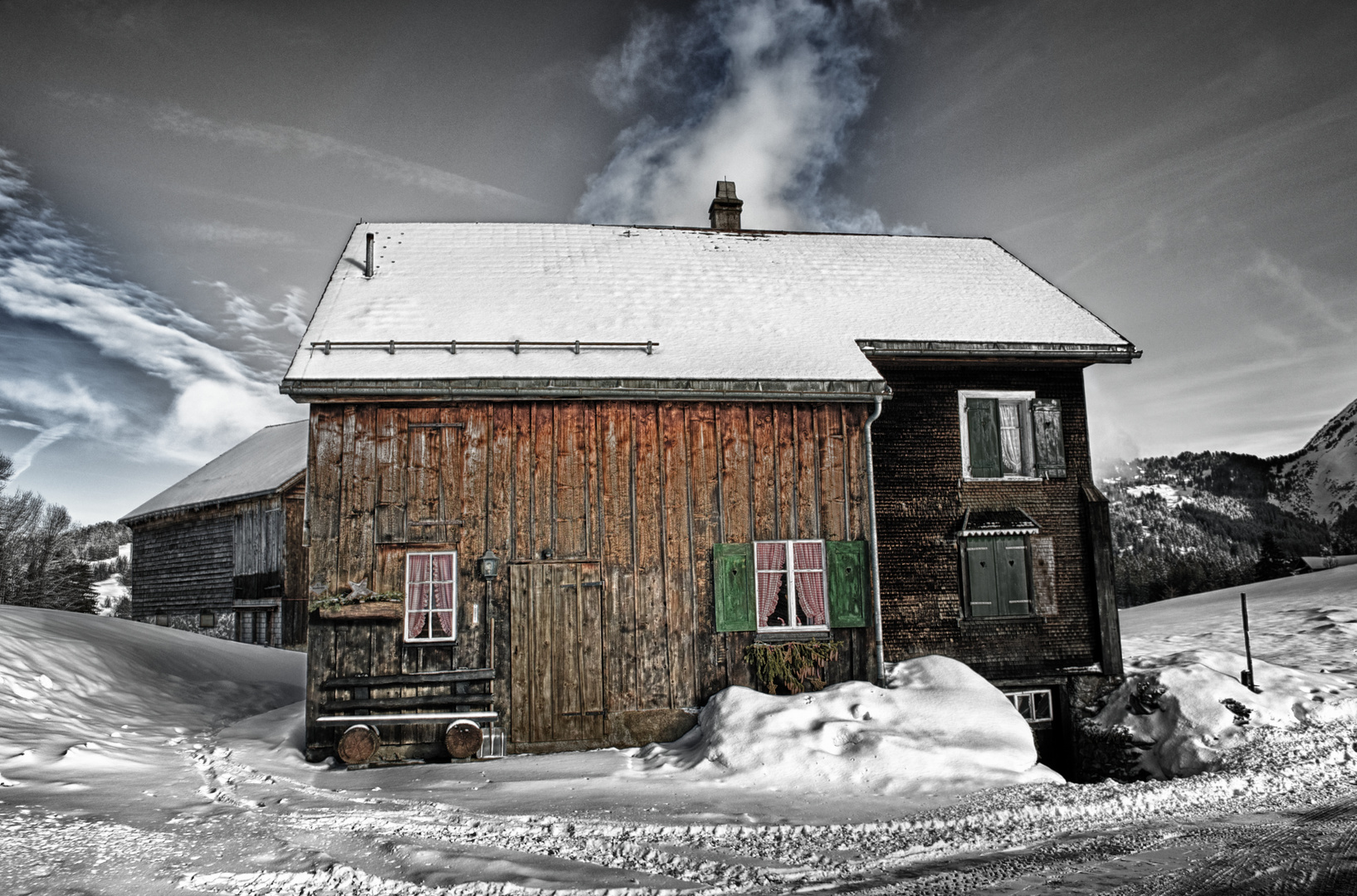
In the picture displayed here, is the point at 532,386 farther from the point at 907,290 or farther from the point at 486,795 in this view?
the point at 907,290

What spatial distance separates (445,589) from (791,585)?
478cm

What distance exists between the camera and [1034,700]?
13148mm

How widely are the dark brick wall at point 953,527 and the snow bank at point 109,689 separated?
1050cm

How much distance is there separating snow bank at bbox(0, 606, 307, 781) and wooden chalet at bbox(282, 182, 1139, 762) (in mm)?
2653

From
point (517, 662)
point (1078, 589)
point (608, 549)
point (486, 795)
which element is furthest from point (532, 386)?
point (1078, 589)

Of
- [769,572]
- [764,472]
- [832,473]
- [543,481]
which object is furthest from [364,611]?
[832,473]

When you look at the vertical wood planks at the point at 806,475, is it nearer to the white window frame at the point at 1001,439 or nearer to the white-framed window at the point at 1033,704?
the white window frame at the point at 1001,439

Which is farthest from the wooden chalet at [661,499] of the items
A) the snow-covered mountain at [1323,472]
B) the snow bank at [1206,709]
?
the snow-covered mountain at [1323,472]

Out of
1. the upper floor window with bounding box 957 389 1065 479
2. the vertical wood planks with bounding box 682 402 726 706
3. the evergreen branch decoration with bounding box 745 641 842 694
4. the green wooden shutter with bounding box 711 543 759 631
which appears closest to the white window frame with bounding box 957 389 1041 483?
the upper floor window with bounding box 957 389 1065 479

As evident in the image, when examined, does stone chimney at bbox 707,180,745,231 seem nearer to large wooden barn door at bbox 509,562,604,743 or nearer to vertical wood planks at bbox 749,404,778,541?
vertical wood planks at bbox 749,404,778,541

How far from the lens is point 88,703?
11.8 meters

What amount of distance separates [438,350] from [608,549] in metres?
3.78

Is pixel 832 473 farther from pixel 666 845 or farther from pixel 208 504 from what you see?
pixel 208 504

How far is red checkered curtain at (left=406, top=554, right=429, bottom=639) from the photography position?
11.0 metres
